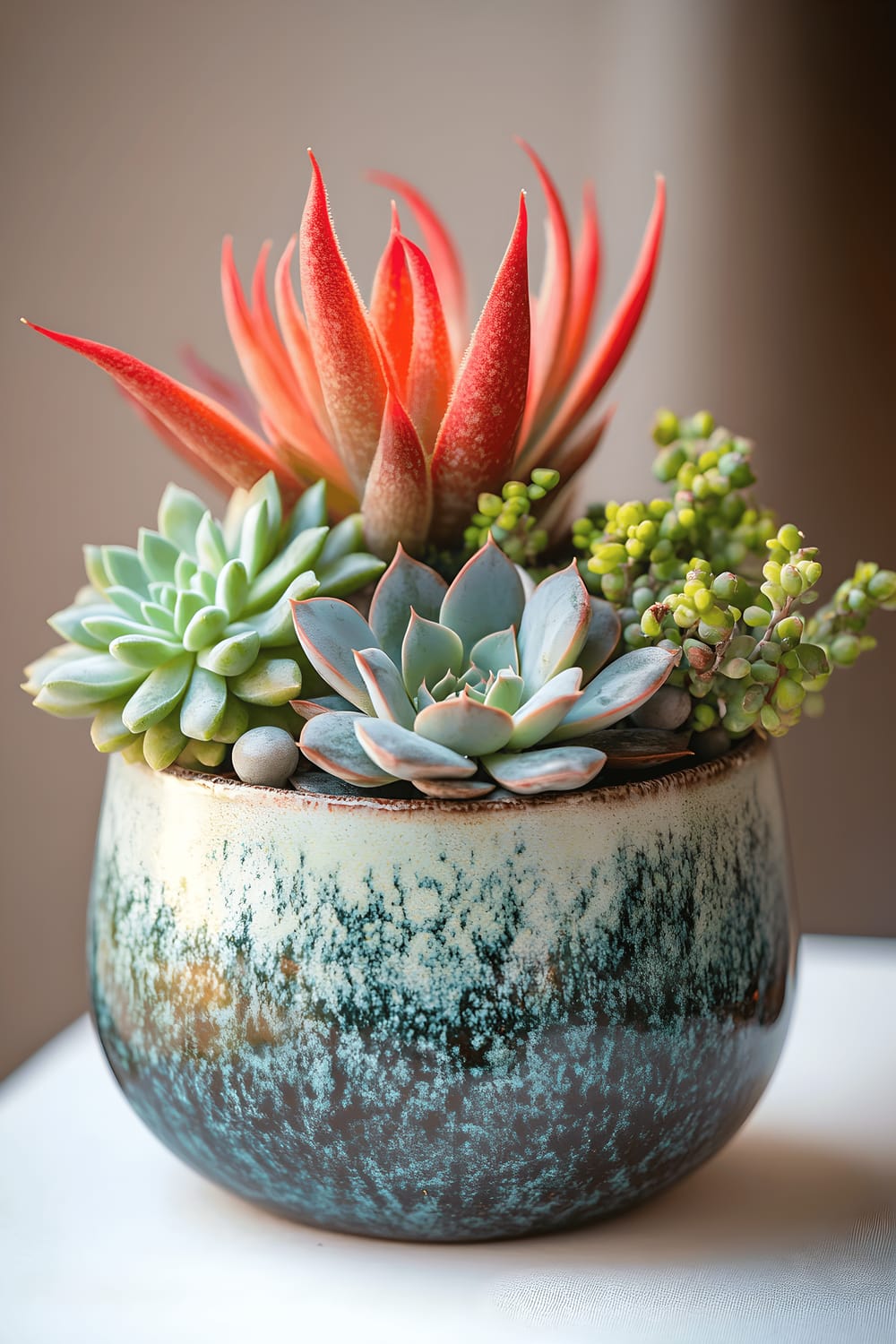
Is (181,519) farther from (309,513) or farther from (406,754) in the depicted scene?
(406,754)

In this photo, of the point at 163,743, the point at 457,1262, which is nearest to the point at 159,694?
the point at 163,743

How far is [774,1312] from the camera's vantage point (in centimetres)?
45

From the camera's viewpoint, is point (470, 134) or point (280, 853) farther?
point (470, 134)

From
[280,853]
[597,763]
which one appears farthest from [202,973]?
[597,763]

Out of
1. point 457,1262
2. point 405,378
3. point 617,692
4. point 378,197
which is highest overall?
point 378,197

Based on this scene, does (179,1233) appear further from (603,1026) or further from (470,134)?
(470,134)

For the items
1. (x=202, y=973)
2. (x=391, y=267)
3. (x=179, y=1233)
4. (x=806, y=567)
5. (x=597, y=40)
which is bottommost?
(x=179, y=1233)

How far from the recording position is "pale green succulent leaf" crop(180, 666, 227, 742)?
0.45 m

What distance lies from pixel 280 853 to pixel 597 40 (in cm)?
99

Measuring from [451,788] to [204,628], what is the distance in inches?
4.7

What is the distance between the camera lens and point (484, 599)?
0.47m

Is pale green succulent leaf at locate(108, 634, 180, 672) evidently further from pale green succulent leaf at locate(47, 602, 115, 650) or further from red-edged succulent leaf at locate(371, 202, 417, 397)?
red-edged succulent leaf at locate(371, 202, 417, 397)

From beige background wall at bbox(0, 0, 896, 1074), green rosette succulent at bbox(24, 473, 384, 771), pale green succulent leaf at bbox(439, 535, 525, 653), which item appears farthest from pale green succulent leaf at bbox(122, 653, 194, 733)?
beige background wall at bbox(0, 0, 896, 1074)

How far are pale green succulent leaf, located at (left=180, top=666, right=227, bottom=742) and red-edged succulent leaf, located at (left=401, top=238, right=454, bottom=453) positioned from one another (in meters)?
0.14
